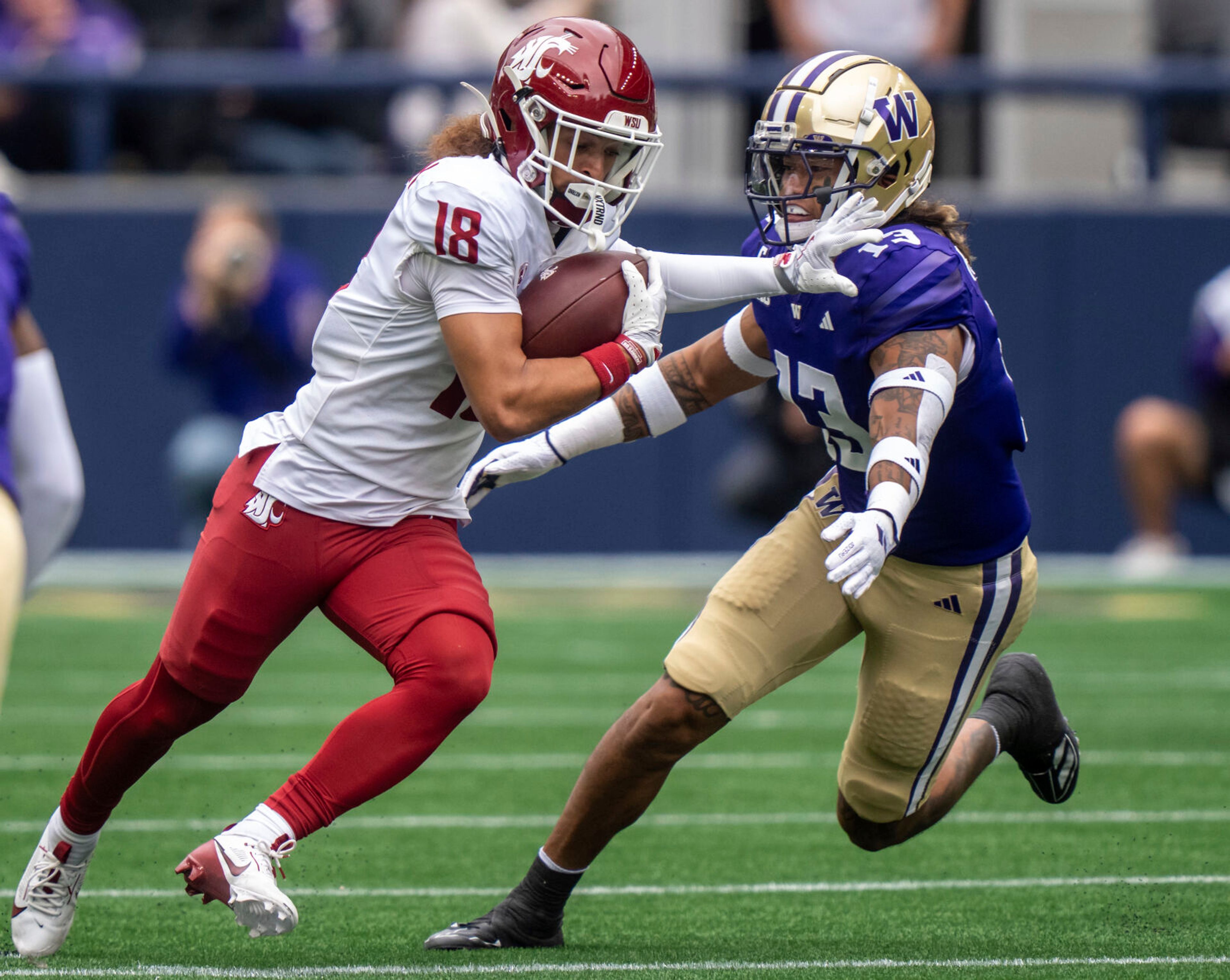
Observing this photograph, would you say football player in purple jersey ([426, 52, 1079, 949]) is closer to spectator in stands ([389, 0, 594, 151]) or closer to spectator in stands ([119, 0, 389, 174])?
spectator in stands ([389, 0, 594, 151])

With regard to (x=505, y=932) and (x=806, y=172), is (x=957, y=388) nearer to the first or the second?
(x=806, y=172)

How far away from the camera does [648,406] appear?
3719mm

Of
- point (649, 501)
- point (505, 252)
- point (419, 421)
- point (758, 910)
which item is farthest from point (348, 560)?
point (649, 501)

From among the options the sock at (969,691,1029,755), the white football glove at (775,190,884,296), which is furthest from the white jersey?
the sock at (969,691,1029,755)

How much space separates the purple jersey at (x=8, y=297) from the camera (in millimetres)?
2930

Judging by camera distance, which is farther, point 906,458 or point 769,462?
point 769,462

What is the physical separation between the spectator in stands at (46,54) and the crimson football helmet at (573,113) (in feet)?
23.0

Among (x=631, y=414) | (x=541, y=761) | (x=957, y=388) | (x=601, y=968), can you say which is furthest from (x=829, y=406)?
A: (x=541, y=761)

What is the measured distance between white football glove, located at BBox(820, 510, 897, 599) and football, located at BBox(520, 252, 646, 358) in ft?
1.88

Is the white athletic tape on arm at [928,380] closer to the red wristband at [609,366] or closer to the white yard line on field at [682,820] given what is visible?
the red wristband at [609,366]

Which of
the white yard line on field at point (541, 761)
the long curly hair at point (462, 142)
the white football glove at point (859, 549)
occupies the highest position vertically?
the long curly hair at point (462, 142)

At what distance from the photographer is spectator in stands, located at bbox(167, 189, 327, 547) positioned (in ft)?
29.8

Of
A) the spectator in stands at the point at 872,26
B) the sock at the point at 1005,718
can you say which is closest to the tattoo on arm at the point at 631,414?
the sock at the point at 1005,718

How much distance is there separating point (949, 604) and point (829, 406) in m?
0.43
